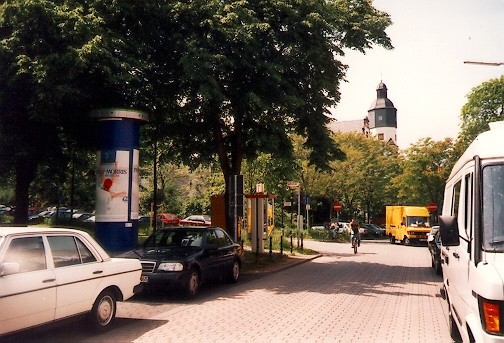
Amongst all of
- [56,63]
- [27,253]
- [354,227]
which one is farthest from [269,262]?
[27,253]

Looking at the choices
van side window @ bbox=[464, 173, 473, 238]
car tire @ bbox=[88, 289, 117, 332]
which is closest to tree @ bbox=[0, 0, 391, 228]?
car tire @ bbox=[88, 289, 117, 332]

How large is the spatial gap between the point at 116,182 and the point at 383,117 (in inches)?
4093

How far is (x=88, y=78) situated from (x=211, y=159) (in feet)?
26.2

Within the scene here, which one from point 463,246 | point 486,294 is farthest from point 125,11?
point 486,294

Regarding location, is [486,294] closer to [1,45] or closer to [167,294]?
[167,294]

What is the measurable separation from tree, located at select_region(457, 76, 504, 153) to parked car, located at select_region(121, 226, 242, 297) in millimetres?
40632

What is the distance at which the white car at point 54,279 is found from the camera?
243 inches

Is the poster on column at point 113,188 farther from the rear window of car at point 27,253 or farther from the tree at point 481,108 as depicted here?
the tree at point 481,108

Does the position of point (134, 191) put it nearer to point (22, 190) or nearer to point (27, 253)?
point (22, 190)

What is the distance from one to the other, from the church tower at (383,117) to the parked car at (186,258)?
10198 centimetres

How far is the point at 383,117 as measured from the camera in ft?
369

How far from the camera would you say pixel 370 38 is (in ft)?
59.1

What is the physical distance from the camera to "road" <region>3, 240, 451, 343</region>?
7.77 m

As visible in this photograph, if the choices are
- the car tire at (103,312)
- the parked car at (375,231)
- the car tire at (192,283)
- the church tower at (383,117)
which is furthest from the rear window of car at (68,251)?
the church tower at (383,117)
